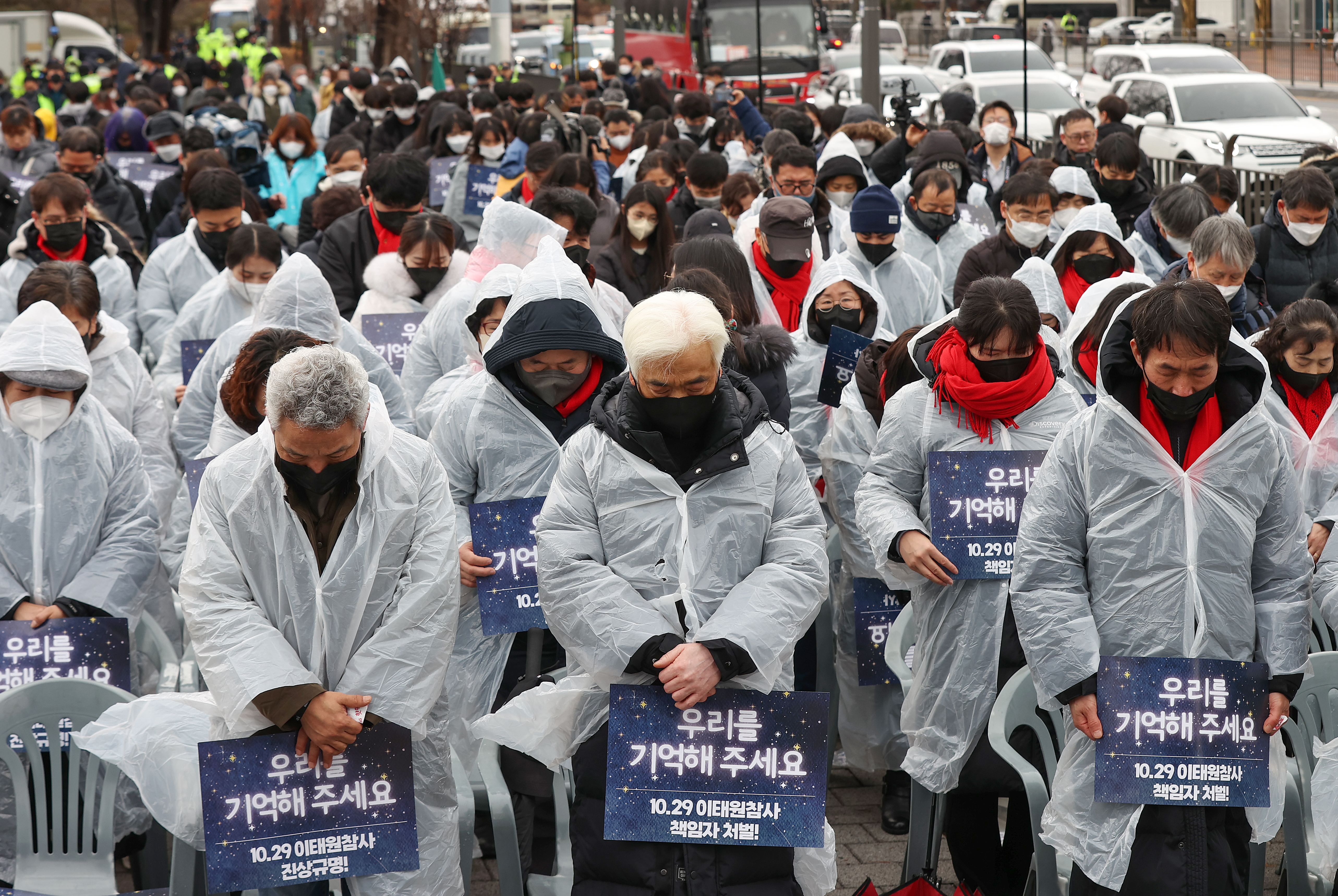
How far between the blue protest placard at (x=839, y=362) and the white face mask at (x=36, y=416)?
2.64 metres

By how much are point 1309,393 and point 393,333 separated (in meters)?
3.68

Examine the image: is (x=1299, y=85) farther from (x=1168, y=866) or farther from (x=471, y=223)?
(x=1168, y=866)

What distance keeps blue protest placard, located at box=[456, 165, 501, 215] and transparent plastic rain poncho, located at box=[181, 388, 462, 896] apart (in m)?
6.58

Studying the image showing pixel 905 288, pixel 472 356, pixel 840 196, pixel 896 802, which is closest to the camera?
pixel 472 356

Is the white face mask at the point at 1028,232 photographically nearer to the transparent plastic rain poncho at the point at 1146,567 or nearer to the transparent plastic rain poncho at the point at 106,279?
the transparent plastic rain poncho at the point at 1146,567

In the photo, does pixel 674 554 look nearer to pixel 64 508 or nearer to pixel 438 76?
pixel 64 508

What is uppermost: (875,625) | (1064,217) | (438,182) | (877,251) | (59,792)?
(438,182)

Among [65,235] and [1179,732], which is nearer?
[1179,732]

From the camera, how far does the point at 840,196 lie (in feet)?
28.9

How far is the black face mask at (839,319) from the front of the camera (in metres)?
6.00

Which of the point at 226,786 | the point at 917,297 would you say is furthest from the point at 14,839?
the point at 917,297

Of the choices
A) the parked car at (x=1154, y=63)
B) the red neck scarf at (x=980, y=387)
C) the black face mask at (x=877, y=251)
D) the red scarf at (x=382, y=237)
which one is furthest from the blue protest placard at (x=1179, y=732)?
the parked car at (x=1154, y=63)

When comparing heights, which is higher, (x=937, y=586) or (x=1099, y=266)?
(x=1099, y=266)

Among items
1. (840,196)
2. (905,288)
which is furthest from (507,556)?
(840,196)
